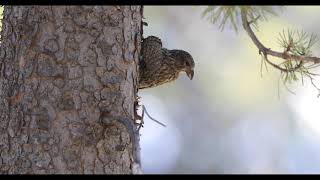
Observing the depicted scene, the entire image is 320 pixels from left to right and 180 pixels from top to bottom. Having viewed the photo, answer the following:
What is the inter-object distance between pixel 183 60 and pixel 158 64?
0.33 m

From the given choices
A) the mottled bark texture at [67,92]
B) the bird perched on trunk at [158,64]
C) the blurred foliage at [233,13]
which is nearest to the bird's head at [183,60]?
the bird perched on trunk at [158,64]

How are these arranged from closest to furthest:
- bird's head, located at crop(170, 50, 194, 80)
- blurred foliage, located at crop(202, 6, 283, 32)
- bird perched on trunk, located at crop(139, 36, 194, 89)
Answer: blurred foliage, located at crop(202, 6, 283, 32), bird perched on trunk, located at crop(139, 36, 194, 89), bird's head, located at crop(170, 50, 194, 80)

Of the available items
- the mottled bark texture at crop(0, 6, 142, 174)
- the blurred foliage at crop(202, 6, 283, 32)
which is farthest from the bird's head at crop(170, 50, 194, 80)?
the blurred foliage at crop(202, 6, 283, 32)

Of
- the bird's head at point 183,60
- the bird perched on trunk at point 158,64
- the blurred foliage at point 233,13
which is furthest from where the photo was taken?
the bird's head at point 183,60

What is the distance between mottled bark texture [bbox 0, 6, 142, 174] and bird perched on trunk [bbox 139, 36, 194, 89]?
0.44 m

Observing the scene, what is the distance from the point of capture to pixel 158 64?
14.2 feet

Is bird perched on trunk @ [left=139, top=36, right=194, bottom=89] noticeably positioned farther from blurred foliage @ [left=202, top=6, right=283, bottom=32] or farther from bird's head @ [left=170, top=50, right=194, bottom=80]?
blurred foliage @ [left=202, top=6, right=283, bottom=32]

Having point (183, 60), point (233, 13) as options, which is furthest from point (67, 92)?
point (183, 60)

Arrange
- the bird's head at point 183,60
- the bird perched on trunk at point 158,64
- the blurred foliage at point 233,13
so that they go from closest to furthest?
the blurred foliage at point 233,13
the bird perched on trunk at point 158,64
the bird's head at point 183,60

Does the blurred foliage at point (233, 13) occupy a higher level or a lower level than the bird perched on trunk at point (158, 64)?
higher

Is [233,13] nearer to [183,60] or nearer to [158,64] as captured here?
[158,64]

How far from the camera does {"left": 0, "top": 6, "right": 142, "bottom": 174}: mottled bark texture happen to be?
3.49m

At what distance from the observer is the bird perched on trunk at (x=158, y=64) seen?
164 inches

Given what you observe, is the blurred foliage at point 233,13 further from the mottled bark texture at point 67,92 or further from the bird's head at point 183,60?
the bird's head at point 183,60
